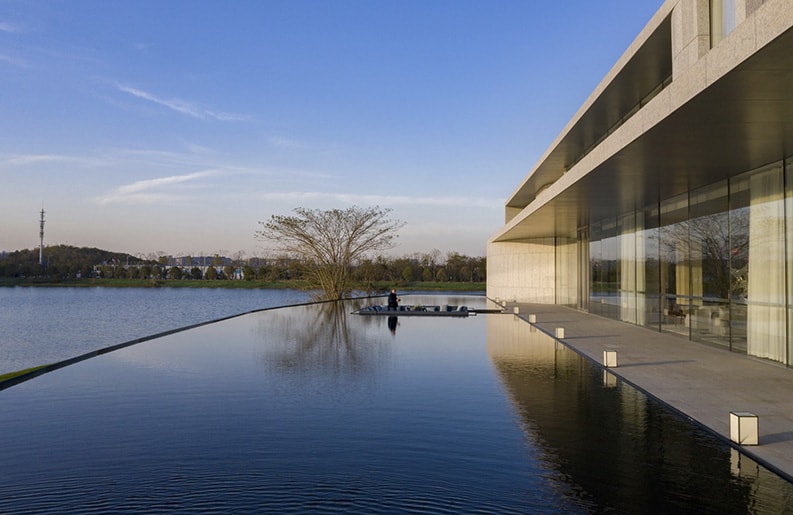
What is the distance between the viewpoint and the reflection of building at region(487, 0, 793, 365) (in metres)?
6.48

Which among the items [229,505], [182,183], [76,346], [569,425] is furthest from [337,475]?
[182,183]

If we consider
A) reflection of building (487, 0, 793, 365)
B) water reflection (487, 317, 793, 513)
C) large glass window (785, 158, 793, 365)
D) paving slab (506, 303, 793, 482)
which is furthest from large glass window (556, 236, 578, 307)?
water reflection (487, 317, 793, 513)

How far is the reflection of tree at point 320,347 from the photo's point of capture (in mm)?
10797

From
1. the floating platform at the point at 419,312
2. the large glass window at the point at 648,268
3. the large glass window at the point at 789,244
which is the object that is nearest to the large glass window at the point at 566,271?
the floating platform at the point at 419,312

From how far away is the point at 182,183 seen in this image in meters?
32.1

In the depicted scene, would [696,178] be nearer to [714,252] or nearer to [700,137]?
[714,252]

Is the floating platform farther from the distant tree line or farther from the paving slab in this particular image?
the distant tree line

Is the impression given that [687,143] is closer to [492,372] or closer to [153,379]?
[492,372]

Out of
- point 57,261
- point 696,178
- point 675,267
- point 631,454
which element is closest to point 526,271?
point 675,267

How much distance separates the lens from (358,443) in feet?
19.5

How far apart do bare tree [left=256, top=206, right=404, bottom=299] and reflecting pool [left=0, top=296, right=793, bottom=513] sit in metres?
23.1

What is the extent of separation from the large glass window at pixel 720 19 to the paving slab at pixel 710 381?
5161mm

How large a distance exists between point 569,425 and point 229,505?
12.5 feet

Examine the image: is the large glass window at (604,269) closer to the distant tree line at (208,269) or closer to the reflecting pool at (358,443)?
the reflecting pool at (358,443)
